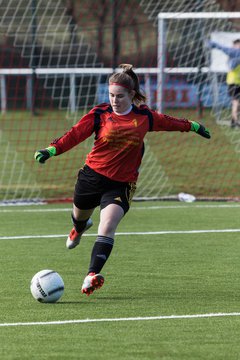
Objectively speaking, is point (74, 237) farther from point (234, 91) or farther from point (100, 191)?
point (234, 91)

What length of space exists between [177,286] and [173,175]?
7963 mm

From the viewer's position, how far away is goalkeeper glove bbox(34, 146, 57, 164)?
296 inches

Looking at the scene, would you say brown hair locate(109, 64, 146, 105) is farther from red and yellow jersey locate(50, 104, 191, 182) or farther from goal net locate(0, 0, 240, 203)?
goal net locate(0, 0, 240, 203)

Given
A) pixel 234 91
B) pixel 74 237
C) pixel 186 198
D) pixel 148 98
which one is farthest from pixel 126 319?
pixel 234 91

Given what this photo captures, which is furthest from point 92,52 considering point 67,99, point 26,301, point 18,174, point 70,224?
point 26,301

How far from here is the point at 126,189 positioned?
25.6ft

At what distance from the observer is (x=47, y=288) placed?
706 cm

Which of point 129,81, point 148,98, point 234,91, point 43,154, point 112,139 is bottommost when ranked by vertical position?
point 234,91

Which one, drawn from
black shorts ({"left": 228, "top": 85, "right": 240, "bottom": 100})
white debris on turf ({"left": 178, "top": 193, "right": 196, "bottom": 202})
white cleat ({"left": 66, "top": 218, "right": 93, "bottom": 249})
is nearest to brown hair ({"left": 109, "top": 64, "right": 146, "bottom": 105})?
white cleat ({"left": 66, "top": 218, "right": 93, "bottom": 249})

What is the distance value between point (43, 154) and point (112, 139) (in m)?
0.60

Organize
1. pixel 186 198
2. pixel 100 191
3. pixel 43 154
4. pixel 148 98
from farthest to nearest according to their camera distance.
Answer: pixel 148 98 → pixel 186 198 → pixel 100 191 → pixel 43 154

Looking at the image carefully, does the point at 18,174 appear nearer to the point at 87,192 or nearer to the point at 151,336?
the point at 87,192

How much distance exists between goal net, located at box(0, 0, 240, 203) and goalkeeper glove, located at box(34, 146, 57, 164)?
5.49 metres

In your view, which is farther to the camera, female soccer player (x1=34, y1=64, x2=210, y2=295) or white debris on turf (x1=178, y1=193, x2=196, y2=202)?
white debris on turf (x1=178, y1=193, x2=196, y2=202)
